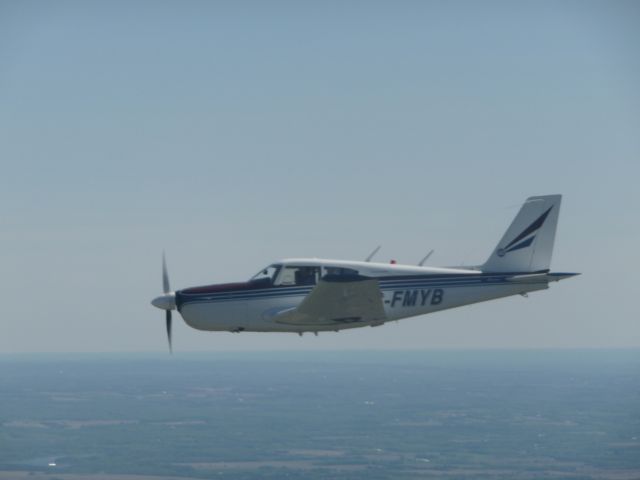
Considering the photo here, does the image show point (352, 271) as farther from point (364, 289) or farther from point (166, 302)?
point (166, 302)

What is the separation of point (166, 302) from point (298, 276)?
194 inches

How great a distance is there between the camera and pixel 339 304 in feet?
95.6

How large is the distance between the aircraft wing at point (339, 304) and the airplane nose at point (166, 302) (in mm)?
4032

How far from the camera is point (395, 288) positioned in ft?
101

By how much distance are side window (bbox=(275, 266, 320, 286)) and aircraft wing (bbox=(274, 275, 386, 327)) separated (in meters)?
1.02

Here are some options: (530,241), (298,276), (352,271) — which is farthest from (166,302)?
(530,241)

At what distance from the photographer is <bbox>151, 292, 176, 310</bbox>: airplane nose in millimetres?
31953

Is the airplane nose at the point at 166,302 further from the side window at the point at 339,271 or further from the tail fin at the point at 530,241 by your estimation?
the tail fin at the point at 530,241

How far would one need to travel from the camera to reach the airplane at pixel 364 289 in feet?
96.3

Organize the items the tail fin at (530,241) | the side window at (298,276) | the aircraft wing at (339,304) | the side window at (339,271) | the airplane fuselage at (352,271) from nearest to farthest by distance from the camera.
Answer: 1. the aircraft wing at (339,304)
2. the side window at (339,271)
3. the side window at (298,276)
4. the airplane fuselage at (352,271)
5. the tail fin at (530,241)

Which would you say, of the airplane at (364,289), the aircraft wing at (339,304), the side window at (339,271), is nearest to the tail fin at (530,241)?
the airplane at (364,289)

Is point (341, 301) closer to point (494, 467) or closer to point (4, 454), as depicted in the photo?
point (494, 467)

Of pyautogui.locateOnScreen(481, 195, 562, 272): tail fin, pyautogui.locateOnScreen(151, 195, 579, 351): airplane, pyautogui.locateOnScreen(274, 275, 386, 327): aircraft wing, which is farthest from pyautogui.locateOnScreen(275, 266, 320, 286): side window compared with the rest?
pyautogui.locateOnScreen(481, 195, 562, 272): tail fin

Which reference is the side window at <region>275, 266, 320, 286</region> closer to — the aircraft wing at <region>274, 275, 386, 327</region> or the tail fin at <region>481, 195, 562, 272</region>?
the aircraft wing at <region>274, 275, 386, 327</region>
